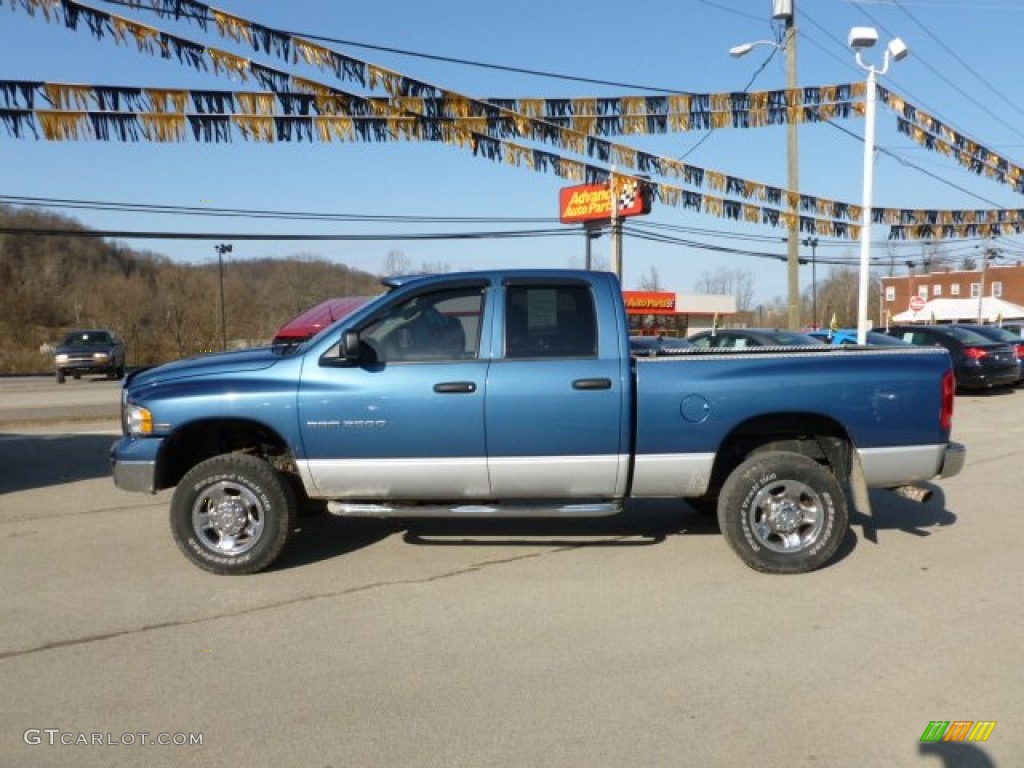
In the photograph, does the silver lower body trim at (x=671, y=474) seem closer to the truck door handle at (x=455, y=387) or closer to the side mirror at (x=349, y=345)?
the truck door handle at (x=455, y=387)

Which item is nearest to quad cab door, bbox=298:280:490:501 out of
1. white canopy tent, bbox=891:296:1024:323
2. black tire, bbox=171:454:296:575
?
black tire, bbox=171:454:296:575

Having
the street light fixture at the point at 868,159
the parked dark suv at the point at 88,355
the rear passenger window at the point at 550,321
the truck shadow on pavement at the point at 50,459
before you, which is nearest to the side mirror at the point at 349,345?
the rear passenger window at the point at 550,321

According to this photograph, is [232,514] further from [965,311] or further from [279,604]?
[965,311]

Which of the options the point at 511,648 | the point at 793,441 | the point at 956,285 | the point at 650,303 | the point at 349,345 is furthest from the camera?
the point at 956,285

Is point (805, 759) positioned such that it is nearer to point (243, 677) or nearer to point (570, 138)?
point (243, 677)

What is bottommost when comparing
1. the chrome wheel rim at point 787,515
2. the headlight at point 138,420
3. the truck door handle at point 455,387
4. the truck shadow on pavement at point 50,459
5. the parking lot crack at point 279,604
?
the truck shadow on pavement at point 50,459

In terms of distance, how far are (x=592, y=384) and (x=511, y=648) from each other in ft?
5.54

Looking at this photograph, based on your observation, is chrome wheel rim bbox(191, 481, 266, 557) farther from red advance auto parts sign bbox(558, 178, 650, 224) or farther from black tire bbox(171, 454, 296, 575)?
red advance auto parts sign bbox(558, 178, 650, 224)

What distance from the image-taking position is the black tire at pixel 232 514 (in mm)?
4832

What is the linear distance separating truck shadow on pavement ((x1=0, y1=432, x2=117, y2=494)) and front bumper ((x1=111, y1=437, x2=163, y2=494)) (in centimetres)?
240

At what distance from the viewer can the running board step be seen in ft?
15.7

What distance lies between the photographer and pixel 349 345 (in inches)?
180

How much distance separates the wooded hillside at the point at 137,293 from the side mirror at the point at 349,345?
3035cm

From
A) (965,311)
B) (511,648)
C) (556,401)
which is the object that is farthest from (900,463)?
(965,311)
